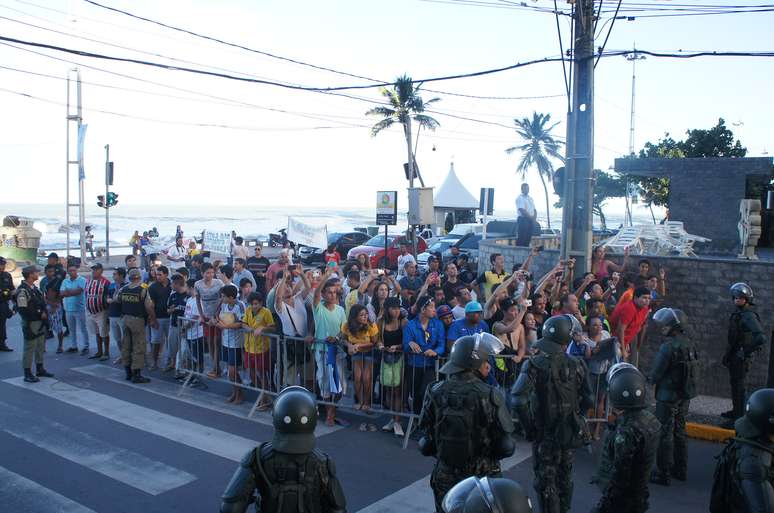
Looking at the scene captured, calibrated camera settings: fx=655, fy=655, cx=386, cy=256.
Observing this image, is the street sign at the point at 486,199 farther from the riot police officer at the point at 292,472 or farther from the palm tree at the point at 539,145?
the palm tree at the point at 539,145

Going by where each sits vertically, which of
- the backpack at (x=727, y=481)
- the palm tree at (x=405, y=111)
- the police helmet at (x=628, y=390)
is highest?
the palm tree at (x=405, y=111)

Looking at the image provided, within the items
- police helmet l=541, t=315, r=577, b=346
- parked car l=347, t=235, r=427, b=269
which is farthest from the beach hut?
police helmet l=541, t=315, r=577, b=346

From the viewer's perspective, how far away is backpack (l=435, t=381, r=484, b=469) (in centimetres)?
446

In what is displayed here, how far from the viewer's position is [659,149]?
34.1 metres

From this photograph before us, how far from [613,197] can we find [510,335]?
44031mm

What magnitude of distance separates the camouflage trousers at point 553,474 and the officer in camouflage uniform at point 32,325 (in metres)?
7.76

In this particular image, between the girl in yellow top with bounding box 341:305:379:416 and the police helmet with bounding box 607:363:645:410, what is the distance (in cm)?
380

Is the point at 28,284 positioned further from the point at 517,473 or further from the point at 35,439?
the point at 517,473

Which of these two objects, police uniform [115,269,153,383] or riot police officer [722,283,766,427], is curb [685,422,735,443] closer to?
riot police officer [722,283,766,427]

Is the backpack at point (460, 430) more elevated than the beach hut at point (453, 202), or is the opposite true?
the beach hut at point (453, 202)

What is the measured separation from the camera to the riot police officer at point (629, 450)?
4422 mm

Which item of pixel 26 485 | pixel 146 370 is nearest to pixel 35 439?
pixel 26 485

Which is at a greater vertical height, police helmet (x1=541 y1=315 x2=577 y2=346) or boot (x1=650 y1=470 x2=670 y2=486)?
police helmet (x1=541 y1=315 x2=577 y2=346)

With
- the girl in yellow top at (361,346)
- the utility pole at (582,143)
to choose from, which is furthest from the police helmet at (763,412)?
the utility pole at (582,143)
